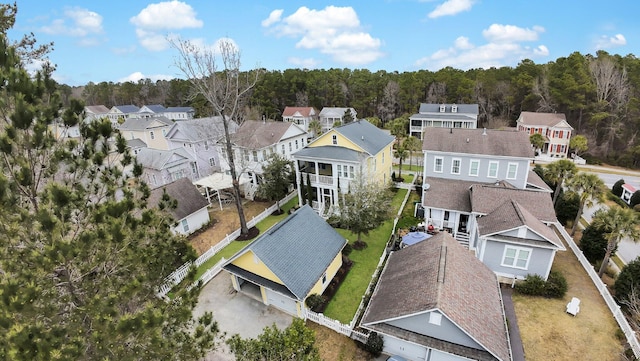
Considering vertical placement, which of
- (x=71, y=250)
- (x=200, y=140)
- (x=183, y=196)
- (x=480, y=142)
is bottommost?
(x=183, y=196)

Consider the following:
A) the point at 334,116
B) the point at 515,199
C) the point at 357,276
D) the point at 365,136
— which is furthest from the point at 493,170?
the point at 334,116

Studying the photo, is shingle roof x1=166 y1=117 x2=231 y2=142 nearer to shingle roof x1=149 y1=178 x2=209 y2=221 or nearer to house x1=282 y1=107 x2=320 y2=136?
shingle roof x1=149 y1=178 x2=209 y2=221

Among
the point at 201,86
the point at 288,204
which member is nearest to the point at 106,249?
the point at 201,86

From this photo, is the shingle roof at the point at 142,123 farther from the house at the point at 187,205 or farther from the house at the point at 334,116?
the house at the point at 334,116

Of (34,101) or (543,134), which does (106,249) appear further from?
(543,134)

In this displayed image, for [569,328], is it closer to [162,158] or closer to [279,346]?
[279,346]
